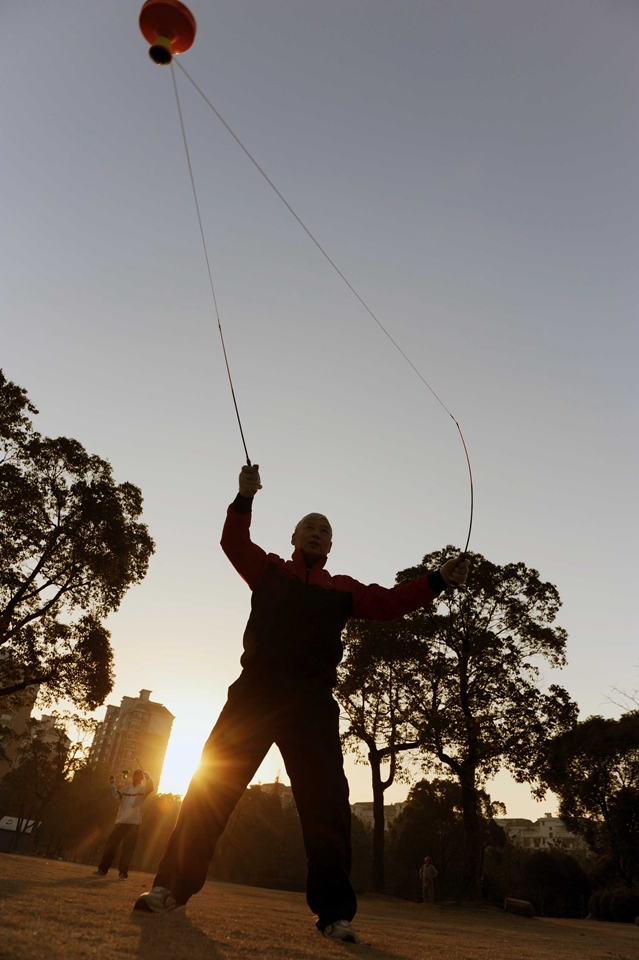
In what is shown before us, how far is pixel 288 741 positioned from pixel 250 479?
4.80ft

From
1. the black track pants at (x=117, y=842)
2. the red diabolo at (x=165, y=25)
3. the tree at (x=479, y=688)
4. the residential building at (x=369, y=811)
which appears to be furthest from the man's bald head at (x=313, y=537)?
the residential building at (x=369, y=811)

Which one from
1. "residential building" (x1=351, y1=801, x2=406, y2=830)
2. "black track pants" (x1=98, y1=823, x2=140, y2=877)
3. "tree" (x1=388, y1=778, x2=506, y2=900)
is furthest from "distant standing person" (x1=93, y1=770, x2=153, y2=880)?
"residential building" (x1=351, y1=801, x2=406, y2=830)

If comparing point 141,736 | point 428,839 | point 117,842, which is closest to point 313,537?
point 117,842

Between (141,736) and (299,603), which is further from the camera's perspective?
(141,736)

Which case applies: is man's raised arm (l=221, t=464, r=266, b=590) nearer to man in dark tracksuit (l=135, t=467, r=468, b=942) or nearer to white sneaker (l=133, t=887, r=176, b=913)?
man in dark tracksuit (l=135, t=467, r=468, b=942)

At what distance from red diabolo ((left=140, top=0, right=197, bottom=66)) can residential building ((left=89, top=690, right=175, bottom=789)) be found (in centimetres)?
11548

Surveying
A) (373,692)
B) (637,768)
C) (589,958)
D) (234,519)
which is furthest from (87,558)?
(637,768)

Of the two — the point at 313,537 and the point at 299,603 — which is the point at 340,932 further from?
the point at 313,537

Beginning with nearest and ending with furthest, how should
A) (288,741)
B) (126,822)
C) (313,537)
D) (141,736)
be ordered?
(288,741) < (313,537) < (126,822) < (141,736)

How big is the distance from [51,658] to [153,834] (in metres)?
41.6

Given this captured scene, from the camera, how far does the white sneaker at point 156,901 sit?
10.3 feet

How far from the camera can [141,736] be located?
111625 millimetres

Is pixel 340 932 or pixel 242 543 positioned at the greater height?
pixel 242 543

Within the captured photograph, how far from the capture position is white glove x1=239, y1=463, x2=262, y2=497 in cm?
400
